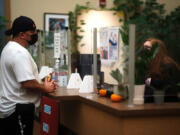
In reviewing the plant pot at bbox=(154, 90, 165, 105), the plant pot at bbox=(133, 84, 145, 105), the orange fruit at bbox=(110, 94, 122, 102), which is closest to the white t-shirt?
the orange fruit at bbox=(110, 94, 122, 102)

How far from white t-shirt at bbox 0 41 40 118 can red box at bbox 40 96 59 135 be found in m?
0.17

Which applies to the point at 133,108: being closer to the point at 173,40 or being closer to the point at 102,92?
the point at 102,92

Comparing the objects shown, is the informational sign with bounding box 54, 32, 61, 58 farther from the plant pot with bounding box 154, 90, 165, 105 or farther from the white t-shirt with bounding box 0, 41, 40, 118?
the plant pot with bounding box 154, 90, 165, 105

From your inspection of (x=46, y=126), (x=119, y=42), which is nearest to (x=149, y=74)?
(x=119, y=42)

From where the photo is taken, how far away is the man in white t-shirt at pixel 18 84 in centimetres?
232

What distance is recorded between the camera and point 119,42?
7.35 ft

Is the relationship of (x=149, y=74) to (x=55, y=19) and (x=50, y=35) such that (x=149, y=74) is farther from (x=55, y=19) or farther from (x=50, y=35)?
(x=55, y=19)

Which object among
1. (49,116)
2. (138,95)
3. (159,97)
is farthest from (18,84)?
(159,97)

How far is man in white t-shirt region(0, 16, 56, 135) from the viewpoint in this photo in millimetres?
2316

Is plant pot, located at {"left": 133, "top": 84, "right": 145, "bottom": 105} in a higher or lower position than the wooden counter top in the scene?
higher

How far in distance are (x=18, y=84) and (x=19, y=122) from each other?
0.99 ft

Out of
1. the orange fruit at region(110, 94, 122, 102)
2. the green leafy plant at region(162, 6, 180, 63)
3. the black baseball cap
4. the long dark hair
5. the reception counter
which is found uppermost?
the black baseball cap

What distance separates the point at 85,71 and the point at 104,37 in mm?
739

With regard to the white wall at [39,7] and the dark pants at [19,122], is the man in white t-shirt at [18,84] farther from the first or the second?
the white wall at [39,7]
